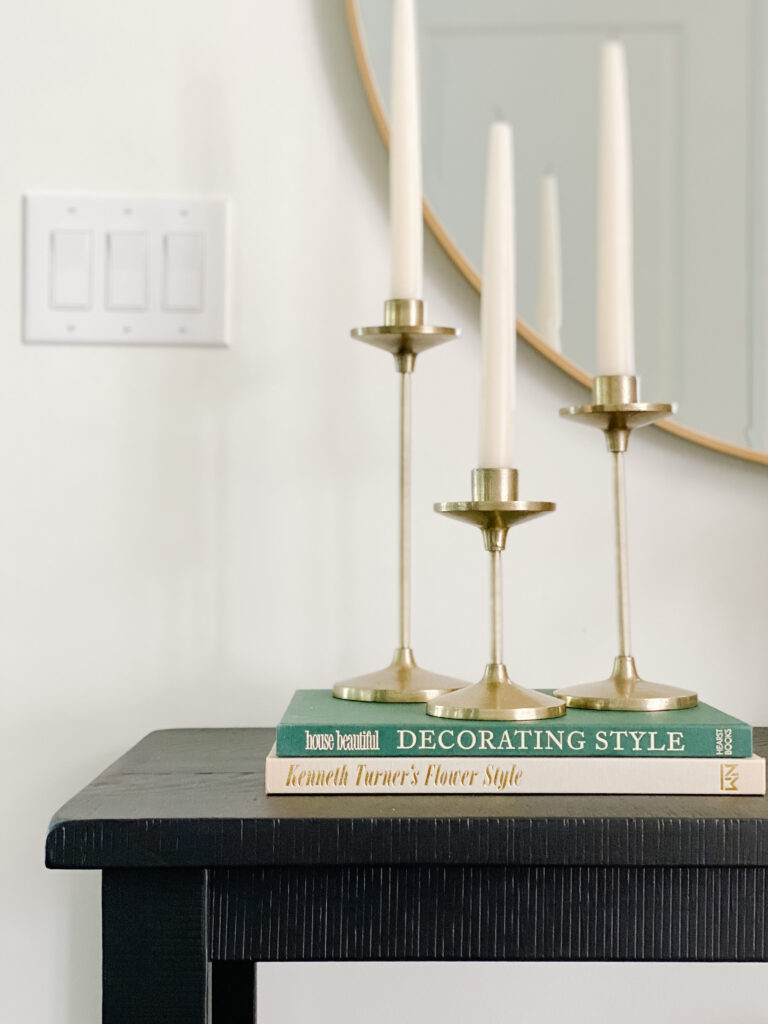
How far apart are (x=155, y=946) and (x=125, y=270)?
560 mm

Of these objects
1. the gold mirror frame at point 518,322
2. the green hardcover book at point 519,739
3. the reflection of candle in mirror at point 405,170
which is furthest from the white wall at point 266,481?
the green hardcover book at point 519,739

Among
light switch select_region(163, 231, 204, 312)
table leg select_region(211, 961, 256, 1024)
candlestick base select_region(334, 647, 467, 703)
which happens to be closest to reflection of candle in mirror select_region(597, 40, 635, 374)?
candlestick base select_region(334, 647, 467, 703)

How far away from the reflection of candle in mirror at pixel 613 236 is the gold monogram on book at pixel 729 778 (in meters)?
0.26

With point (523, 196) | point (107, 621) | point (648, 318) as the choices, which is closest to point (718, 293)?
point (648, 318)

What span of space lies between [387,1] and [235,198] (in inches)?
8.1

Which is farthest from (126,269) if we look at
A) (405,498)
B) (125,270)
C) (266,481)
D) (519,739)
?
(519,739)

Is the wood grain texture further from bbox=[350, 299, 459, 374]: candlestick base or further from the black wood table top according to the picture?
bbox=[350, 299, 459, 374]: candlestick base

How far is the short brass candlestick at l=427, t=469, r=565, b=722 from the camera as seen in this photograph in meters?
0.60

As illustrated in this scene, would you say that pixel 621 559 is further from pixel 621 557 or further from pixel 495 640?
pixel 495 640

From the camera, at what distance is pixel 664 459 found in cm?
90

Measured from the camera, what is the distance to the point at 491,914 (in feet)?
1.78

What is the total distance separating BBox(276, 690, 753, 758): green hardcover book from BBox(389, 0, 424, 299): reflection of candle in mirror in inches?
12.5

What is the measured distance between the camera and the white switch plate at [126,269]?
2.91 feet

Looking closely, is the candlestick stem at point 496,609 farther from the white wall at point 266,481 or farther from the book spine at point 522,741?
the white wall at point 266,481
